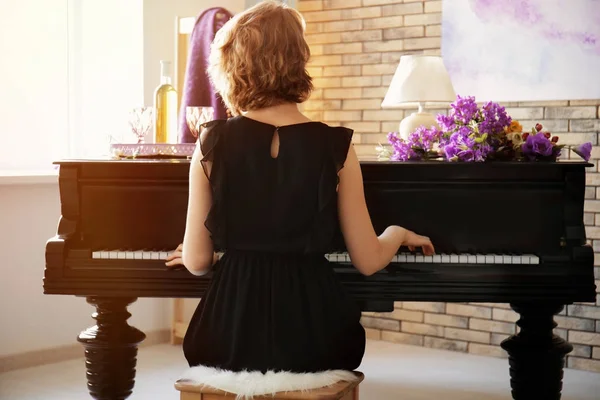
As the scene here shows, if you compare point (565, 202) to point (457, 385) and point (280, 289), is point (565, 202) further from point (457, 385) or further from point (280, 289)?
point (457, 385)

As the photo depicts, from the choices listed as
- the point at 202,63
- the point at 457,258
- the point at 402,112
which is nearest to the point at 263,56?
the point at 457,258

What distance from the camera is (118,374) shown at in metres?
3.16

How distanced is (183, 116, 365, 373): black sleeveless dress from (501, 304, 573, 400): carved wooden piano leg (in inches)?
38.0

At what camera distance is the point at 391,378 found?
4465 mm

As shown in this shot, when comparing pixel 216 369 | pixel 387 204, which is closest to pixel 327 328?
pixel 216 369

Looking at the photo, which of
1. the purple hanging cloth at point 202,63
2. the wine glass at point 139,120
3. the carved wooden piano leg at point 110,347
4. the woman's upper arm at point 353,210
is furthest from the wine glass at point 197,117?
the woman's upper arm at point 353,210

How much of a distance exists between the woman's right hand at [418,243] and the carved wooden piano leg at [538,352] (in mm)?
353

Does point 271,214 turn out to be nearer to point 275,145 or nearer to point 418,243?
point 275,145

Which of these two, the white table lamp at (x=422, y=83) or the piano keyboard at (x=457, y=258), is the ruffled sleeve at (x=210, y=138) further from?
the white table lamp at (x=422, y=83)

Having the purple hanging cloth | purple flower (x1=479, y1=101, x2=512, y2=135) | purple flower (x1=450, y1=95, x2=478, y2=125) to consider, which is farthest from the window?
purple flower (x1=479, y1=101, x2=512, y2=135)

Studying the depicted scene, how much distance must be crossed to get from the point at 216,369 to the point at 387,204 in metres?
1.00

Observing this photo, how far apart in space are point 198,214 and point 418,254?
2.83 ft

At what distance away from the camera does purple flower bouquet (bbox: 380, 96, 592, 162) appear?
116 inches

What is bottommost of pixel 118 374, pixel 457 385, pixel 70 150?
pixel 457 385
